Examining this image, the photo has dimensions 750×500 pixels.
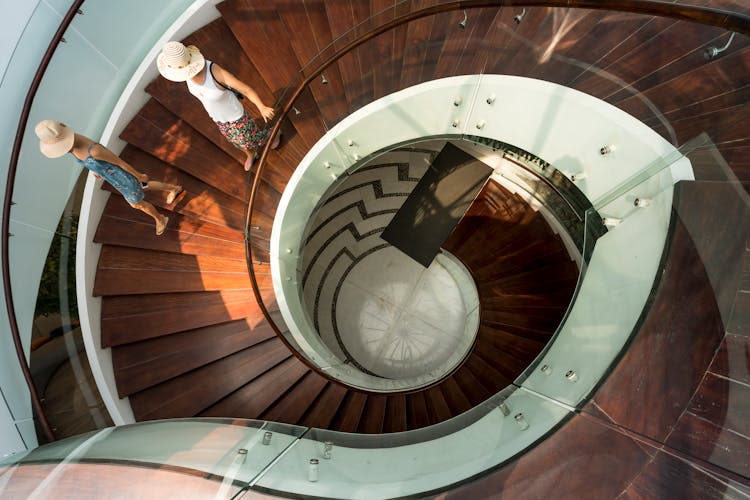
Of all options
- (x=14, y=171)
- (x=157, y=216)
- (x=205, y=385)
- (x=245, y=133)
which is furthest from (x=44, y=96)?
(x=205, y=385)

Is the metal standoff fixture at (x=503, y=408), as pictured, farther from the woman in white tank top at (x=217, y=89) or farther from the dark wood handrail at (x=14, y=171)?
the dark wood handrail at (x=14, y=171)

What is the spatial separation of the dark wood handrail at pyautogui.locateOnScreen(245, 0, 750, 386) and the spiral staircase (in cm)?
28

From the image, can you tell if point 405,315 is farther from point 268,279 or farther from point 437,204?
point 268,279

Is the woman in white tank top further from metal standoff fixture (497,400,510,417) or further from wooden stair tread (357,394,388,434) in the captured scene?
wooden stair tread (357,394,388,434)

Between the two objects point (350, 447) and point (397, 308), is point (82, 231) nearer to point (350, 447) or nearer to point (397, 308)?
point (350, 447)

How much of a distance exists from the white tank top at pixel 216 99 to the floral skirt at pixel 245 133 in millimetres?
87

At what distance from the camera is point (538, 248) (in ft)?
20.8

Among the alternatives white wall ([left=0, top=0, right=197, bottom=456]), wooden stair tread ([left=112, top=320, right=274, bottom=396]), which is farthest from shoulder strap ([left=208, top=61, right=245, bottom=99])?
wooden stair tread ([left=112, top=320, right=274, bottom=396])

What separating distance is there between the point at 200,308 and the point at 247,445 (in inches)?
75.0

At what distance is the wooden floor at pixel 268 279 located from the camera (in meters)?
2.28

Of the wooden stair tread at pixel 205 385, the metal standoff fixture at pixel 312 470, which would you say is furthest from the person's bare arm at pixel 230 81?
the metal standoff fixture at pixel 312 470

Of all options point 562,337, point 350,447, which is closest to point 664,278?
point 562,337

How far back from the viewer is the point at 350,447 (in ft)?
9.96

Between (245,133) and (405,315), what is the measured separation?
470 centimetres
